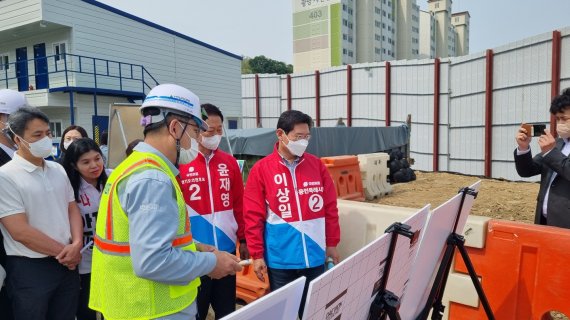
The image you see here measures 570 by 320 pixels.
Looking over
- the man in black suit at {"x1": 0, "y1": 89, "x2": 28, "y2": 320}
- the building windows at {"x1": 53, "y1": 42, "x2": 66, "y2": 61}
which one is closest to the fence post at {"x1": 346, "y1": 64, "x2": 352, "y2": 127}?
the building windows at {"x1": 53, "y1": 42, "x2": 66, "y2": 61}

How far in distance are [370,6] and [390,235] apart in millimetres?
65754

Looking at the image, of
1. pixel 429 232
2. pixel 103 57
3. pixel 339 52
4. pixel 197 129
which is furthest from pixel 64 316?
pixel 339 52

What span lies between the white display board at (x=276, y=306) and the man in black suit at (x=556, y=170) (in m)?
2.63

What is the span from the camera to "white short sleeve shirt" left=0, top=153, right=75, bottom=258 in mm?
2469

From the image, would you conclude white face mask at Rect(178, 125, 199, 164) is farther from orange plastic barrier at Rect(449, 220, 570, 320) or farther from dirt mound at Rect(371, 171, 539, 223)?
dirt mound at Rect(371, 171, 539, 223)

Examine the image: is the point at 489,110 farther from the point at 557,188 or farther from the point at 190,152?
the point at 190,152

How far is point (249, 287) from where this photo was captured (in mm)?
4309

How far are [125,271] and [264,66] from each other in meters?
71.0

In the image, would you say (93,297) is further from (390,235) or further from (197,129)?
(390,235)

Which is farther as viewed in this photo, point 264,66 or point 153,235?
point 264,66

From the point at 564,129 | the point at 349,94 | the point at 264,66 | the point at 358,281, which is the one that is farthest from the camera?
the point at 264,66

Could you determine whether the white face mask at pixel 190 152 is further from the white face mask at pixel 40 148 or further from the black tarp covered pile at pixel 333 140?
the black tarp covered pile at pixel 333 140

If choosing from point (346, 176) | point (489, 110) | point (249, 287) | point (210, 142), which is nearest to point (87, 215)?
point (210, 142)

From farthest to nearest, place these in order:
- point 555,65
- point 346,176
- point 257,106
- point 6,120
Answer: point 257,106 → point 555,65 → point 346,176 → point 6,120
